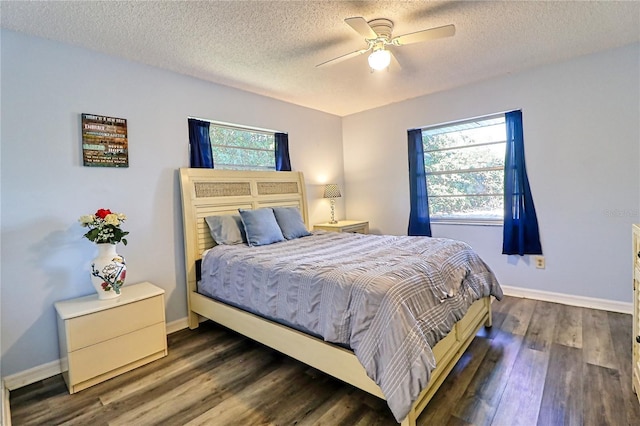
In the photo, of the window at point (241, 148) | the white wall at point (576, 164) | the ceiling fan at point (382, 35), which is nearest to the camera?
the ceiling fan at point (382, 35)

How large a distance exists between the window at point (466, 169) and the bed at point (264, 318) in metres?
1.53

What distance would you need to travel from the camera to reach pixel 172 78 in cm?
311

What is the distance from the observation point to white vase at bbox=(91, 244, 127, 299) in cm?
233

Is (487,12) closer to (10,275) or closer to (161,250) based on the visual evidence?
(161,250)

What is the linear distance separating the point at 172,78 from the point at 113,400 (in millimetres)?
2760

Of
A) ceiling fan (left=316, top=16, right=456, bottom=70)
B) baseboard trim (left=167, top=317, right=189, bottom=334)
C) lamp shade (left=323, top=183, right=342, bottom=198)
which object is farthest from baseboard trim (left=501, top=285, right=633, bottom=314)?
baseboard trim (left=167, top=317, right=189, bottom=334)

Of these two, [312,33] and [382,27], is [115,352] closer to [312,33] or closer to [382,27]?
[312,33]

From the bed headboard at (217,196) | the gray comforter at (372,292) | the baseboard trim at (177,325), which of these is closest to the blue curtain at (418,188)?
the gray comforter at (372,292)

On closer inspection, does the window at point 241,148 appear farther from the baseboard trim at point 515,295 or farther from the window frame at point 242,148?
the baseboard trim at point 515,295

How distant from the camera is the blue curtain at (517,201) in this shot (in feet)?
11.4

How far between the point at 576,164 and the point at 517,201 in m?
0.63

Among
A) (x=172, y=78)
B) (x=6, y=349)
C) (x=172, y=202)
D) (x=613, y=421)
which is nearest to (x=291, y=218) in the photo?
(x=172, y=202)

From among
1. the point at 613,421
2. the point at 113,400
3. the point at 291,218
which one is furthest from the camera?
the point at 291,218

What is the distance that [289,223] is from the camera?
11.5 feet
